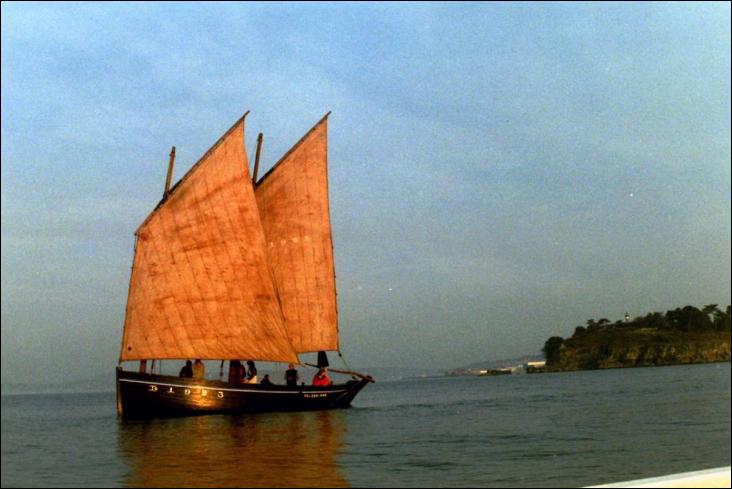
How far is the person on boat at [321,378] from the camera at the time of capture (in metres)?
39.1

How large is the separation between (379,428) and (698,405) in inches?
621

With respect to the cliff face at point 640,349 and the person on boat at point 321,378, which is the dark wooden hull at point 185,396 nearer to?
the person on boat at point 321,378

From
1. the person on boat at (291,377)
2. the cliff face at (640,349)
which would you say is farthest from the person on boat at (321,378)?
the cliff face at (640,349)

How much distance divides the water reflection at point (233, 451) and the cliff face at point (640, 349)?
115 metres

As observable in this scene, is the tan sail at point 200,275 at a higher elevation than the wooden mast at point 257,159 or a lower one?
A: lower

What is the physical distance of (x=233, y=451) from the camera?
1994 centimetres

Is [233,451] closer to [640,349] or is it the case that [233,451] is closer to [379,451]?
[379,451]

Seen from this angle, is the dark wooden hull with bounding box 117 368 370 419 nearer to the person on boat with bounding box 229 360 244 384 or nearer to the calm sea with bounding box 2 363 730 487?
the person on boat with bounding box 229 360 244 384

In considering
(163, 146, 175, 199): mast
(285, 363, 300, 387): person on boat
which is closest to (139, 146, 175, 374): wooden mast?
(163, 146, 175, 199): mast

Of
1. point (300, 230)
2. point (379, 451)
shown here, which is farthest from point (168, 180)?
point (379, 451)

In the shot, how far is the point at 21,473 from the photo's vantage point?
1767 cm

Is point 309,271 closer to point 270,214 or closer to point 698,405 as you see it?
point 270,214

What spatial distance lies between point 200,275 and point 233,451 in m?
12.7

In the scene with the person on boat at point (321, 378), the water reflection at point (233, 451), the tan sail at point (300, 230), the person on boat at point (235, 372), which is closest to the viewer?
the water reflection at point (233, 451)
